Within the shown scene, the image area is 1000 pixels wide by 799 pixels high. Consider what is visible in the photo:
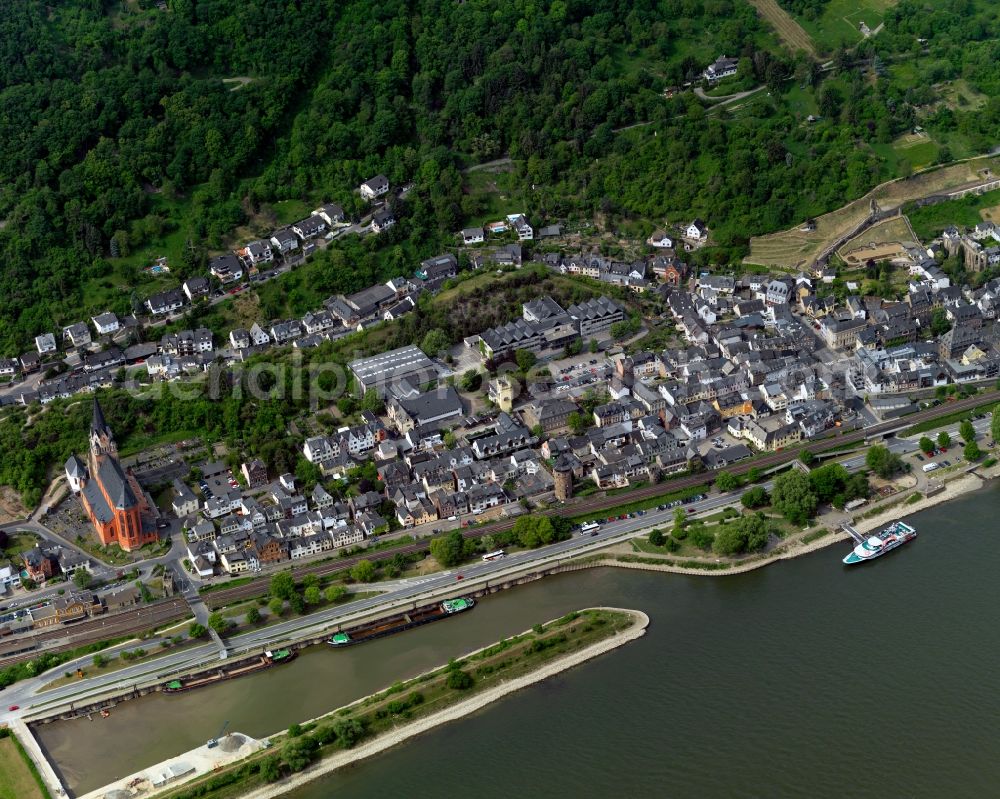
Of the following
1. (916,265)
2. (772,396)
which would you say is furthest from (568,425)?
(916,265)

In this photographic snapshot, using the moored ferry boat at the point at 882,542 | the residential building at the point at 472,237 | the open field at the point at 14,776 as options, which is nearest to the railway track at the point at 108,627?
the open field at the point at 14,776

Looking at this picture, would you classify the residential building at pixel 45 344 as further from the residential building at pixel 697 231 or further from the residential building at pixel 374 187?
the residential building at pixel 697 231

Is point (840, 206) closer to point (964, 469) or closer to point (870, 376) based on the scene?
point (870, 376)

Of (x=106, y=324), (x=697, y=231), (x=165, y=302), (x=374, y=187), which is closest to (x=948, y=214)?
(x=697, y=231)

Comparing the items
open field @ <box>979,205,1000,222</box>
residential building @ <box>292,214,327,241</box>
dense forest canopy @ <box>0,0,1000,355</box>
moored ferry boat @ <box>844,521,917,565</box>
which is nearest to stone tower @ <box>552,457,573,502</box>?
moored ferry boat @ <box>844,521,917,565</box>

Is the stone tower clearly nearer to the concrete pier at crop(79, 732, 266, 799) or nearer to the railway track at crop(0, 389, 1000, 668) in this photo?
the railway track at crop(0, 389, 1000, 668)

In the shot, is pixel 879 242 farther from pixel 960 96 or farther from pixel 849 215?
pixel 960 96
